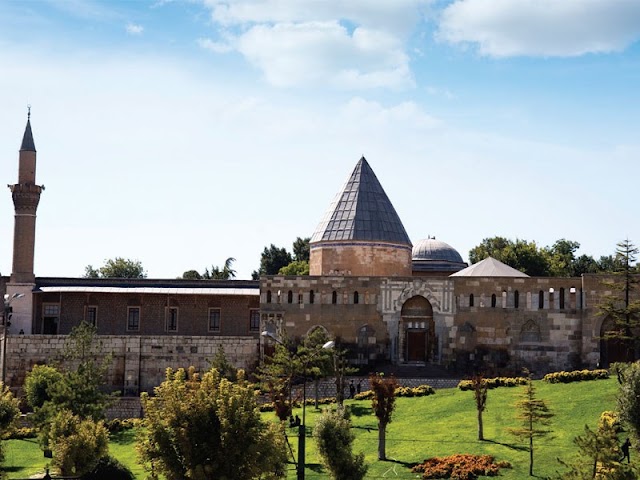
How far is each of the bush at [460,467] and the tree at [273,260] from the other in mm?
58084

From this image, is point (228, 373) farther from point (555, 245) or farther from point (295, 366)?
point (555, 245)

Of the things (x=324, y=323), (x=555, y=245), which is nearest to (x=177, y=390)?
(x=324, y=323)

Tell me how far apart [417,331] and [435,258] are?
1817 centimetres

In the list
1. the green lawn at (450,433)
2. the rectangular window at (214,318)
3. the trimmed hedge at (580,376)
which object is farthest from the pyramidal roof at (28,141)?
the trimmed hedge at (580,376)

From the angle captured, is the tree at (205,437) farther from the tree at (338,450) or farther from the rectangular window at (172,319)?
the rectangular window at (172,319)

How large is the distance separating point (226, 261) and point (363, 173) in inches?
1418

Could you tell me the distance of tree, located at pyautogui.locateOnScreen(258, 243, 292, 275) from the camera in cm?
8819

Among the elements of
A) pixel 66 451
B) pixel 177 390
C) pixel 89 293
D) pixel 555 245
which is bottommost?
pixel 66 451

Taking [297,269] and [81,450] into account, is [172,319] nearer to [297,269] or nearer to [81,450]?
[297,269]

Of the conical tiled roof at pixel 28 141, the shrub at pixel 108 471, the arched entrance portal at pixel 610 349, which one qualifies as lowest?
the shrub at pixel 108 471

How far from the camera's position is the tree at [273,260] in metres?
88.2

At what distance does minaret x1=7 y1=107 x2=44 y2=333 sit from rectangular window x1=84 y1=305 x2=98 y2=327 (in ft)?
9.77

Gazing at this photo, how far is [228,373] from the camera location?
1608 inches

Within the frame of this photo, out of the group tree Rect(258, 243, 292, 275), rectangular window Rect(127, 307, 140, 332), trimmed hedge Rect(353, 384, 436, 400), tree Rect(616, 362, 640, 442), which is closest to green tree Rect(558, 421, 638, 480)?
tree Rect(616, 362, 640, 442)
